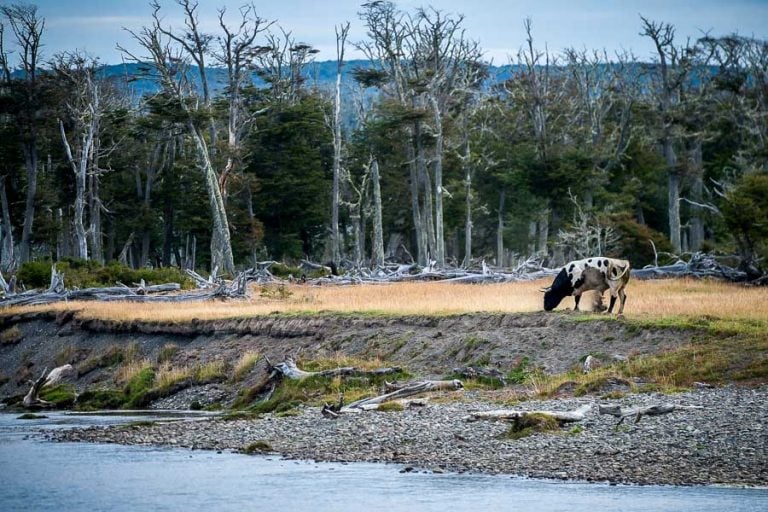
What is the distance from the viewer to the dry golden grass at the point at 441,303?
3005cm

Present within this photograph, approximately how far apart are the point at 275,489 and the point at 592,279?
1391 centimetres

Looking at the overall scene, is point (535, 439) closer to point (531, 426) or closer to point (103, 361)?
point (531, 426)

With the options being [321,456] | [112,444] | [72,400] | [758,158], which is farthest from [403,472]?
[758,158]

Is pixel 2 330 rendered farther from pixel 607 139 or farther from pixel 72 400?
pixel 607 139

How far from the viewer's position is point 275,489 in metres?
18.3

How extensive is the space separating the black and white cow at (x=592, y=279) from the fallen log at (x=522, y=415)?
8182mm

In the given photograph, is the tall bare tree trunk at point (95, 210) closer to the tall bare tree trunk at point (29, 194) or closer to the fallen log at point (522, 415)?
the tall bare tree trunk at point (29, 194)

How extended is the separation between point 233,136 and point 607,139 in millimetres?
24725

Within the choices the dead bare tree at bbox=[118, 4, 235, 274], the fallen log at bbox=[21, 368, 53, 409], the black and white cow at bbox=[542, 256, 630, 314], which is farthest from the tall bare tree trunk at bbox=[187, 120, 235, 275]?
the black and white cow at bbox=[542, 256, 630, 314]

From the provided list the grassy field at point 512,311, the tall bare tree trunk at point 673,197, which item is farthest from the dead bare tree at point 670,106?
the grassy field at point 512,311

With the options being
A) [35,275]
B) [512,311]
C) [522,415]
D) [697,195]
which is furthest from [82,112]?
[522,415]

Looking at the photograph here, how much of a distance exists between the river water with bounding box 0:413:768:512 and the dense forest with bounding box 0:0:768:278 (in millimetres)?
38182

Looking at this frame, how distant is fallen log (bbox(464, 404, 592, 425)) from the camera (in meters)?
20.5

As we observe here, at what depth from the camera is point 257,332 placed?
3434 cm
